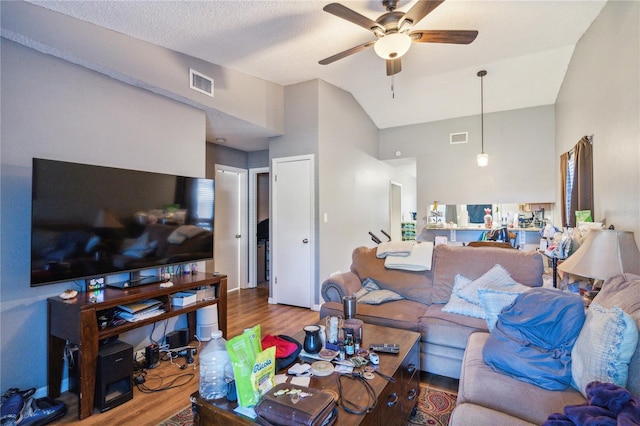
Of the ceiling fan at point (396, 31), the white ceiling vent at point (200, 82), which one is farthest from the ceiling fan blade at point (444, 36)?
the white ceiling vent at point (200, 82)

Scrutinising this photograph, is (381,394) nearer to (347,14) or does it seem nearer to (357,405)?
(357,405)

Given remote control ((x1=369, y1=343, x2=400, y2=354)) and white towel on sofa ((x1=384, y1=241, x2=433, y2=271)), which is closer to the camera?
remote control ((x1=369, y1=343, x2=400, y2=354))

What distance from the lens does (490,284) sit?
2439 millimetres

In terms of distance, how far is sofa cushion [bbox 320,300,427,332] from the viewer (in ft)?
7.76

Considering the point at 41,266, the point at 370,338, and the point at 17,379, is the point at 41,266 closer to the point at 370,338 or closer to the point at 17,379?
the point at 17,379

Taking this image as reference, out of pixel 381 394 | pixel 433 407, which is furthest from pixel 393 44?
pixel 433 407

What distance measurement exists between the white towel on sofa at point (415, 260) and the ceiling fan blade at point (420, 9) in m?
1.91

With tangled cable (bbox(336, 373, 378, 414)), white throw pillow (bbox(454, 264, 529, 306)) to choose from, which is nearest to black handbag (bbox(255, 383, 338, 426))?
tangled cable (bbox(336, 373, 378, 414))

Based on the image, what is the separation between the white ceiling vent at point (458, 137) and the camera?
5.68 metres

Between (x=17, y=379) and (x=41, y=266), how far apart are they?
2.49 feet

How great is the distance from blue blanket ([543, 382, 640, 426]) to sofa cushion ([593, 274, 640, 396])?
0.26 metres

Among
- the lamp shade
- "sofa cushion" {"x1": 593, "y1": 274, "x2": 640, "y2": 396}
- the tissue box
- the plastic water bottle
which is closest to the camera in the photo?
"sofa cushion" {"x1": 593, "y1": 274, "x2": 640, "y2": 396}

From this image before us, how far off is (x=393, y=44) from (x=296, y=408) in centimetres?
244

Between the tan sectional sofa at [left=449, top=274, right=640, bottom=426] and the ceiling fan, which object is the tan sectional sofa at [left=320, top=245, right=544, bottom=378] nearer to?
Result: the tan sectional sofa at [left=449, top=274, right=640, bottom=426]
